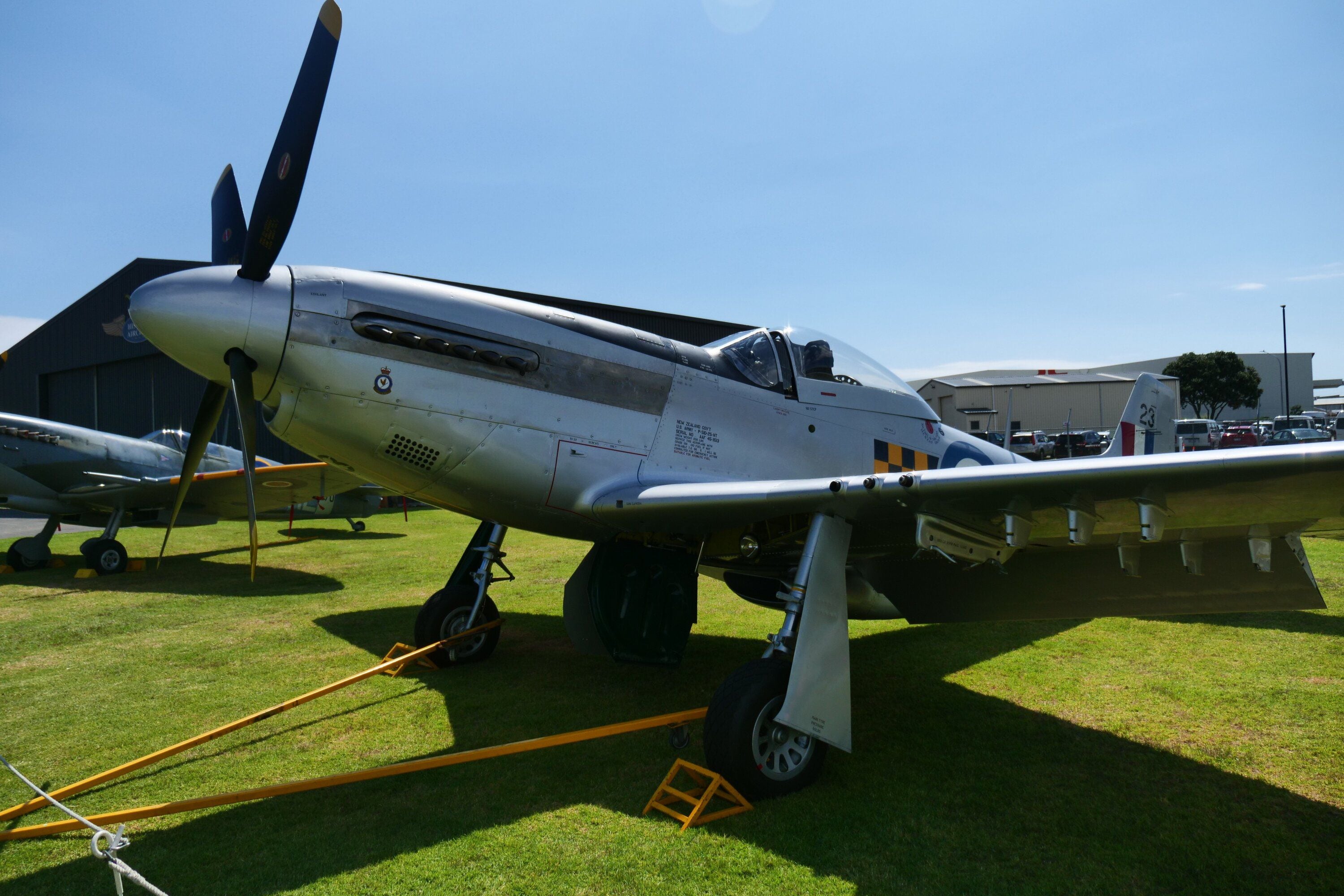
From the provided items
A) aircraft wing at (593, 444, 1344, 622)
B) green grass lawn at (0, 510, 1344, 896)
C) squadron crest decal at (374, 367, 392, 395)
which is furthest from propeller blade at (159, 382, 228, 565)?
aircraft wing at (593, 444, 1344, 622)

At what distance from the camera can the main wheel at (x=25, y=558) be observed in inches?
435

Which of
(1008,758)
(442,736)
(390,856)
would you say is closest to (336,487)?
(442,736)

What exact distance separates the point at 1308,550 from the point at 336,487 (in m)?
13.7

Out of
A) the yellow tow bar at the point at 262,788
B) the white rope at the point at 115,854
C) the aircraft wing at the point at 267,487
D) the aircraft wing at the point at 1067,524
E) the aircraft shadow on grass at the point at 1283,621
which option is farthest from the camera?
the aircraft wing at the point at 267,487

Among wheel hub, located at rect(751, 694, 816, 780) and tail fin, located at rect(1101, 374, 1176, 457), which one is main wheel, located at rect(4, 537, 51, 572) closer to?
wheel hub, located at rect(751, 694, 816, 780)

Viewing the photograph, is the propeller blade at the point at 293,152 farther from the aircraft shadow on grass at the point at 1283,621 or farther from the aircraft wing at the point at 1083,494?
the aircraft shadow on grass at the point at 1283,621

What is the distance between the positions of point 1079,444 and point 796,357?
39664 mm

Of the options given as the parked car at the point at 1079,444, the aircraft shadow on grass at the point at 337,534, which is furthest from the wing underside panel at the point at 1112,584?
the parked car at the point at 1079,444

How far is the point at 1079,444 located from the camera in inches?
1529

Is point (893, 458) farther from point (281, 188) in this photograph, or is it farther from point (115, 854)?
point (115, 854)

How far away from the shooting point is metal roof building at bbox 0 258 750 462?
26.4 metres

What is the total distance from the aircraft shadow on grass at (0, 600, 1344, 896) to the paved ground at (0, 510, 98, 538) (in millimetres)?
16030

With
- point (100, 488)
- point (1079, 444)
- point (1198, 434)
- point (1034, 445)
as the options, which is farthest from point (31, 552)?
point (1198, 434)

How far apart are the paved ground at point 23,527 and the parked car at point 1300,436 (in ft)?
137
